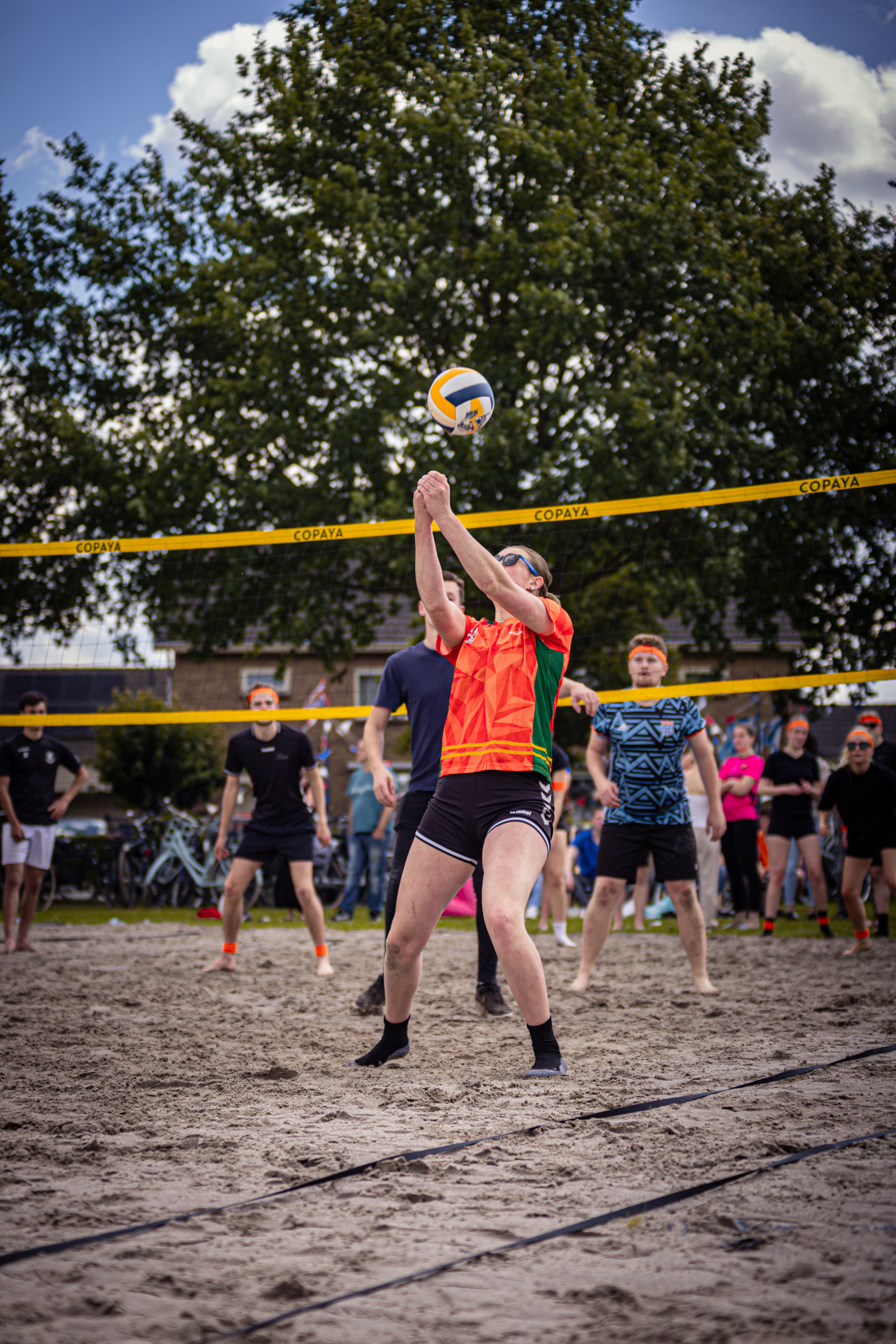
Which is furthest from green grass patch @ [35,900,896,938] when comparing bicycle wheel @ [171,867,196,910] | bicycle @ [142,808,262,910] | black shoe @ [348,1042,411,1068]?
black shoe @ [348,1042,411,1068]

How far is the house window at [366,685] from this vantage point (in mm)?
20422

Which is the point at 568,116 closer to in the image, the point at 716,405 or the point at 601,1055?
the point at 716,405

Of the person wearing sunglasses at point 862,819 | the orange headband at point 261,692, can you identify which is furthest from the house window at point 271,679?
the person wearing sunglasses at point 862,819

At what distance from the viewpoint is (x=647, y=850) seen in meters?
6.20

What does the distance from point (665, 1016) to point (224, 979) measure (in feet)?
9.83

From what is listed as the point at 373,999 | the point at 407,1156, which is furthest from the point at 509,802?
the point at 373,999

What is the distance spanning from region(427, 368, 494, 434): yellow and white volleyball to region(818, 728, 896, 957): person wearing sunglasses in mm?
5356

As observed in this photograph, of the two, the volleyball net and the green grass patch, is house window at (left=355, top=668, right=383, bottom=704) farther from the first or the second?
the green grass patch

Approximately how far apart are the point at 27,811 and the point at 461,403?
19.6 ft

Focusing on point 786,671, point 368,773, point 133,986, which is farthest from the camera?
point 786,671

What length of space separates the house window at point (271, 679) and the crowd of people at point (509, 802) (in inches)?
161

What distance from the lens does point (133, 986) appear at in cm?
671

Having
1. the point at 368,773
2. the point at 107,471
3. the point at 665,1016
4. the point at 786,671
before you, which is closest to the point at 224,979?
the point at 665,1016

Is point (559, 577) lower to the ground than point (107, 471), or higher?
lower
